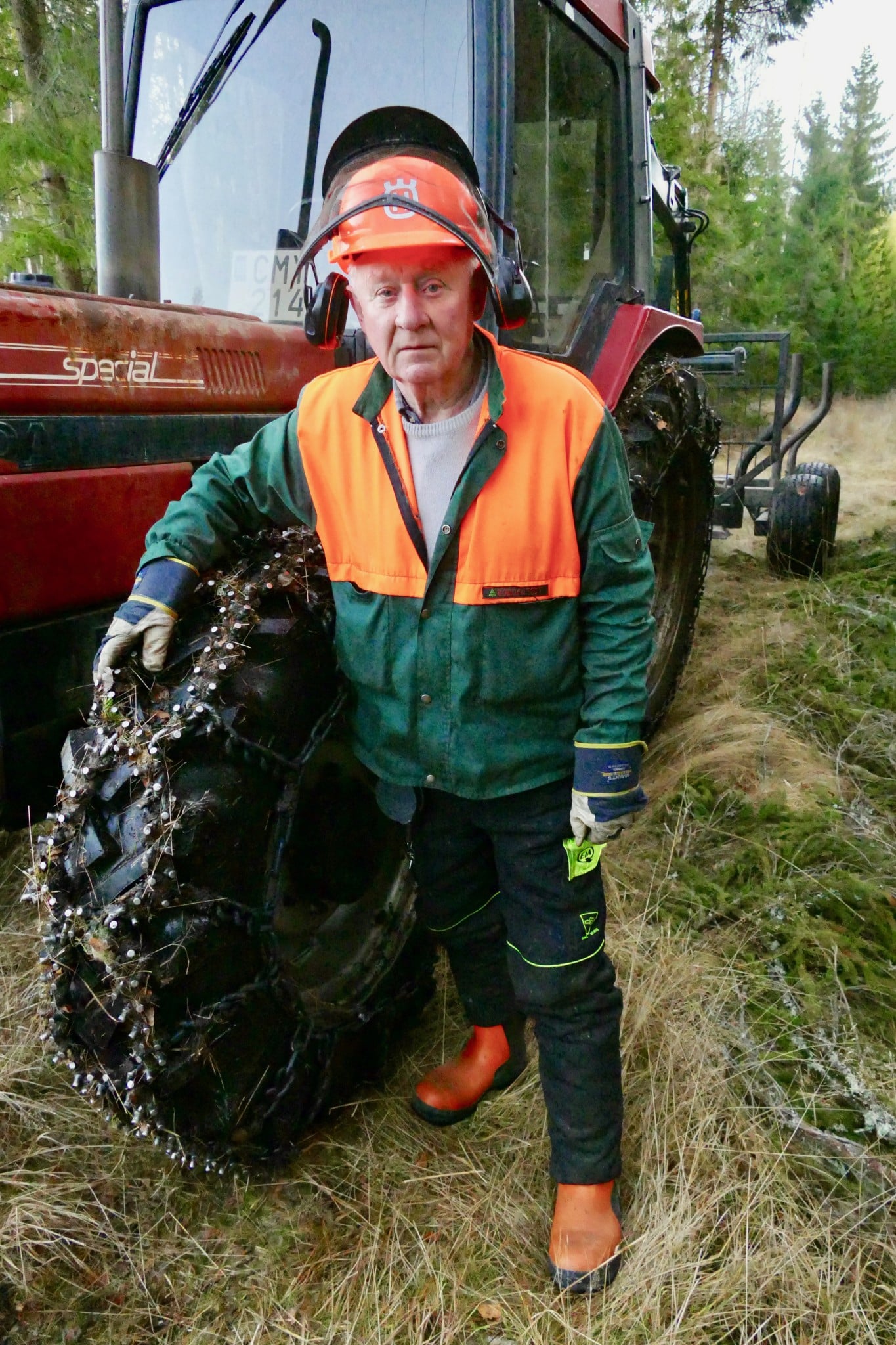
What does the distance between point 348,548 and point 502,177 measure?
1.24 meters

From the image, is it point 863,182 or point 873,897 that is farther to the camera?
point 863,182

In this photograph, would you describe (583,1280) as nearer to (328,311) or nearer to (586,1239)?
(586,1239)

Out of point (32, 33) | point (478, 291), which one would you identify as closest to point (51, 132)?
point (32, 33)

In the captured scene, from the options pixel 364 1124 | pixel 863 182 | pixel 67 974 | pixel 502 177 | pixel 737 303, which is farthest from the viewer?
pixel 863 182

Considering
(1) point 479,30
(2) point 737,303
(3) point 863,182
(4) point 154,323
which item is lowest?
(4) point 154,323

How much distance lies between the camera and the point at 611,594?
1651mm

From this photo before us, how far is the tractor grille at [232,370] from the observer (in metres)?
2.31

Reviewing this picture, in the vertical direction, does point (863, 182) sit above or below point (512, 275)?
above

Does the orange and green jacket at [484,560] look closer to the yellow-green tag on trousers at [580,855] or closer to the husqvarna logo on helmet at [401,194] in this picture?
the yellow-green tag on trousers at [580,855]

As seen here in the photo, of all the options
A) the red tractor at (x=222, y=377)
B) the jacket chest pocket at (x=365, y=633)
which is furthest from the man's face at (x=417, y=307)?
the red tractor at (x=222, y=377)

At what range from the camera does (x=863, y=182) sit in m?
22.6

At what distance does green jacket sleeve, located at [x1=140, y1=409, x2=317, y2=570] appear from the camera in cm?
170

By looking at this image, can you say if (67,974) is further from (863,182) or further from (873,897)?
(863,182)

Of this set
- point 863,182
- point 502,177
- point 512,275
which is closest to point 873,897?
point 512,275
